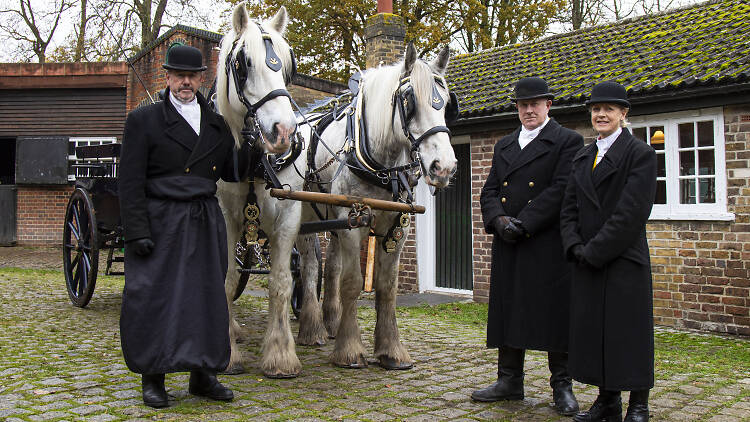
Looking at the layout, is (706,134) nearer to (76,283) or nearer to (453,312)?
(453,312)

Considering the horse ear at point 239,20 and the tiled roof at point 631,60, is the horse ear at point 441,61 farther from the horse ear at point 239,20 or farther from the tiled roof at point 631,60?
the tiled roof at point 631,60

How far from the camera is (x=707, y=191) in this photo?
7910 mm

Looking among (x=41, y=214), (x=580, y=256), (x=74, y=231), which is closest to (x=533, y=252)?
(x=580, y=256)

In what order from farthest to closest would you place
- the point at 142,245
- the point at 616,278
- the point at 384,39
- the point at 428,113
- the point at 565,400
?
the point at 384,39
the point at 428,113
the point at 565,400
the point at 142,245
the point at 616,278

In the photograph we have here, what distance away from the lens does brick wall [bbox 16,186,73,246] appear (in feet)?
57.9

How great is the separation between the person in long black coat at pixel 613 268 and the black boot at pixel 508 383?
0.59 m

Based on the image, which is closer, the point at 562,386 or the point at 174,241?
the point at 174,241

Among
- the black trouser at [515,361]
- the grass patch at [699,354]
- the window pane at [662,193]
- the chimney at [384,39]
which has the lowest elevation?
the grass patch at [699,354]

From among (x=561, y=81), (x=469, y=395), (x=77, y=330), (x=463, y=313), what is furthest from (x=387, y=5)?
(x=469, y=395)

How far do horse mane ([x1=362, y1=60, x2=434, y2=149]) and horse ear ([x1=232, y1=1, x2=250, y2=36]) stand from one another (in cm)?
112

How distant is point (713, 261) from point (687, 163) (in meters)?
1.24

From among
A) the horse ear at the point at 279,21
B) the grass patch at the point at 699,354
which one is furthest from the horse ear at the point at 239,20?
the grass patch at the point at 699,354

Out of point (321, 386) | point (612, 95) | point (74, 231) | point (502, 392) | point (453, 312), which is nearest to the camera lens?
point (612, 95)

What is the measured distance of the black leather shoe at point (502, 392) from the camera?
4.33 m
